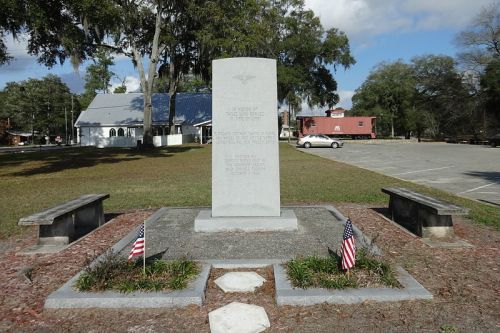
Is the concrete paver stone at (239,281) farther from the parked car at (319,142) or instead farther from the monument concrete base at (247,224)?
the parked car at (319,142)

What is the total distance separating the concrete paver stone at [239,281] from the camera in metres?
4.35

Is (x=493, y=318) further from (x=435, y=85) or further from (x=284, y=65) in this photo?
(x=435, y=85)

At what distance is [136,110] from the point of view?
52531 mm

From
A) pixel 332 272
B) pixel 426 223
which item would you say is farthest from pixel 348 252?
pixel 426 223

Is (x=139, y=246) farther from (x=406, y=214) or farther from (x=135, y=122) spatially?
(x=135, y=122)

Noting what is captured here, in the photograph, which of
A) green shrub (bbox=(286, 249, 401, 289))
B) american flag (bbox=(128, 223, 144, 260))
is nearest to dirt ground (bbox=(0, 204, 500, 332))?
green shrub (bbox=(286, 249, 401, 289))

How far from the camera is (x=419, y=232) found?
647 centimetres

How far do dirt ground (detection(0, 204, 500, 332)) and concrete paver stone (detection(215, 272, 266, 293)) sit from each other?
94 millimetres

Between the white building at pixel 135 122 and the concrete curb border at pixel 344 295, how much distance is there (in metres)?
43.2

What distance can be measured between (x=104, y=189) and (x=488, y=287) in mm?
10266

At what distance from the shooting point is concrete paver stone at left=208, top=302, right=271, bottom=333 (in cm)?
355

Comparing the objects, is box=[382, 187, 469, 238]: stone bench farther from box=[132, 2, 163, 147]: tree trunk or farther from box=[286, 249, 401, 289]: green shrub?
box=[132, 2, 163, 147]: tree trunk

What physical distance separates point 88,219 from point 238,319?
4.53 metres

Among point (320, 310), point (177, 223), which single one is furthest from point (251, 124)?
point (320, 310)
